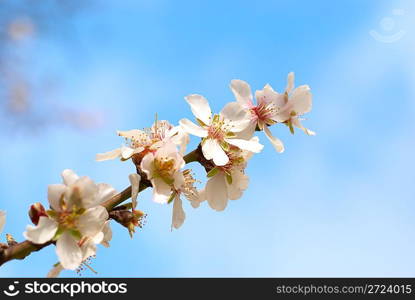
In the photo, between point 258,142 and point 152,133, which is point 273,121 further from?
point 152,133

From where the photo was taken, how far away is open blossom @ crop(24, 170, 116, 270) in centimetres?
189

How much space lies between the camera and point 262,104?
2.49 metres

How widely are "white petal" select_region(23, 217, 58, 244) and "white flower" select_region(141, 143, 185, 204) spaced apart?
40cm

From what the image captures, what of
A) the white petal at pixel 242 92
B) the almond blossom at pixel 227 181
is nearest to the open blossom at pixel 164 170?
the almond blossom at pixel 227 181

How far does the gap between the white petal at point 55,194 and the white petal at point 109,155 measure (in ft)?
1.08

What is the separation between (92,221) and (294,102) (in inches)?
43.5

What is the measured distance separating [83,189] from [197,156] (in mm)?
527

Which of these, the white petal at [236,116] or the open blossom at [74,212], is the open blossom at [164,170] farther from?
the white petal at [236,116]

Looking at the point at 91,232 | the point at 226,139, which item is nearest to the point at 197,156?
the point at 226,139

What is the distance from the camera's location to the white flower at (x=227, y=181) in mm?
2299

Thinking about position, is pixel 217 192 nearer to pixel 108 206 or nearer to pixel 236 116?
pixel 236 116

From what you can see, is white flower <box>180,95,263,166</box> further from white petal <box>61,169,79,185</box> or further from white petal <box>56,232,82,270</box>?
white petal <box>56,232,82,270</box>

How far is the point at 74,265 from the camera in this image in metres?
1.86

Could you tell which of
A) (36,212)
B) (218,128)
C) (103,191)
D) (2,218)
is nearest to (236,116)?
(218,128)
